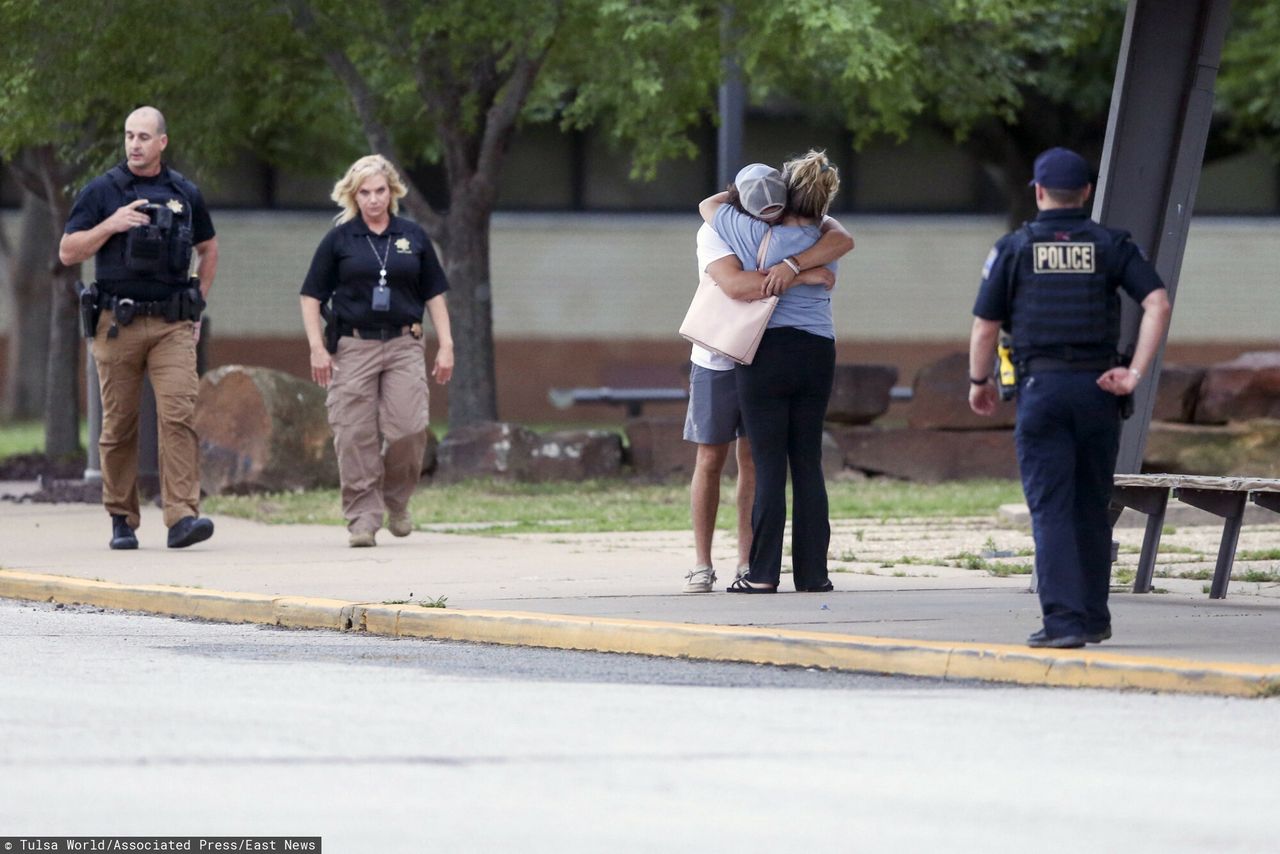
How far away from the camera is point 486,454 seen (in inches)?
695

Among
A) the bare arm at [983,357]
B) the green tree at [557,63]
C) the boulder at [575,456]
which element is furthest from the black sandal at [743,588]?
the boulder at [575,456]

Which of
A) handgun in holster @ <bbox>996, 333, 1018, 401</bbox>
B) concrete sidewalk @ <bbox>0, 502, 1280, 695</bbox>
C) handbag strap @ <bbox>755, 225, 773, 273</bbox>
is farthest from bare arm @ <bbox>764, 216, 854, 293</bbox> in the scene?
handgun in holster @ <bbox>996, 333, 1018, 401</bbox>

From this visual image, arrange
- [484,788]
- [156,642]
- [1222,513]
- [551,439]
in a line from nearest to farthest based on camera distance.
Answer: [484,788] < [156,642] < [1222,513] < [551,439]

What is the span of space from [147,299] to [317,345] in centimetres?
90

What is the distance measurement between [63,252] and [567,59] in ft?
27.4

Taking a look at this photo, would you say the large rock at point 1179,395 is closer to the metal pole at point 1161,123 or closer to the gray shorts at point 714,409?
the metal pole at point 1161,123

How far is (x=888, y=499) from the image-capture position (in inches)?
641

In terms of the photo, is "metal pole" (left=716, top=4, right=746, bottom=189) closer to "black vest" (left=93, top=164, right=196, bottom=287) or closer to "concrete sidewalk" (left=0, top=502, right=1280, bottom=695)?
"concrete sidewalk" (left=0, top=502, right=1280, bottom=695)

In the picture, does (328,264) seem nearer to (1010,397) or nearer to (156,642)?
(156,642)

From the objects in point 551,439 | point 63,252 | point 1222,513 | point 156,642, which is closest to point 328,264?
point 63,252

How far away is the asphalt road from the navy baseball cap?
5.59 feet

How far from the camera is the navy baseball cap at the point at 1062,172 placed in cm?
779

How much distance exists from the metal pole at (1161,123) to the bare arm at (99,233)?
4771 mm

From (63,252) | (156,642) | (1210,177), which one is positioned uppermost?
(63,252)
